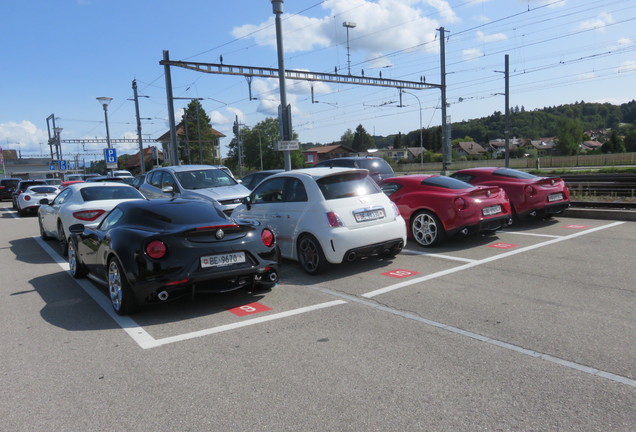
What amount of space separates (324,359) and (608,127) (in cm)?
17905

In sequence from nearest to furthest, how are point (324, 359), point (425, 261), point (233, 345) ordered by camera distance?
point (324, 359) → point (233, 345) → point (425, 261)

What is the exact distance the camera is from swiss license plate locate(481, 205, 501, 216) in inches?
331

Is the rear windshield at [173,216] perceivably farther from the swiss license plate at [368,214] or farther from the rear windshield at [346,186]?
the swiss license plate at [368,214]

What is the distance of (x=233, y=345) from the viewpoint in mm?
4297

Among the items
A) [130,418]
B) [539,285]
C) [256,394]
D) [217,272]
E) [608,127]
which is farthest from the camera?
[608,127]

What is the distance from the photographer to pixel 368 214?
695 cm

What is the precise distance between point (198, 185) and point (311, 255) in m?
6.11

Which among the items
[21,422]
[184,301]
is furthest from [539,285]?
[21,422]

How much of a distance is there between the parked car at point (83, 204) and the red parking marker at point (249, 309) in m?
4.86

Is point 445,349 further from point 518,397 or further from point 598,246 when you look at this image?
point 598,246

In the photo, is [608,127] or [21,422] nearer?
[21,422]

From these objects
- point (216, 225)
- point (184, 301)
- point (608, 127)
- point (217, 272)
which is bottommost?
point (184, 301)

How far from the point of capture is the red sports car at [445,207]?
8.21m

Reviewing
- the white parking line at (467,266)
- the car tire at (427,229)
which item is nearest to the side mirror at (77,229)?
the white parking line at (467,266)
